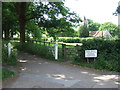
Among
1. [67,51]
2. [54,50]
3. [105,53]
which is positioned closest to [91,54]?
[105,53]

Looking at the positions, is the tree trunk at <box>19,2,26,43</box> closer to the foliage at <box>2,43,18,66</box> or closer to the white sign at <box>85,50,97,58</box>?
the foliage at <box>2,43,18,66</box>

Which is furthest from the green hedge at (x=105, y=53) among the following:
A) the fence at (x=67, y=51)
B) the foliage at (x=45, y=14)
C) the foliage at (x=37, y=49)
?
the foliage at (x=45, y=14)

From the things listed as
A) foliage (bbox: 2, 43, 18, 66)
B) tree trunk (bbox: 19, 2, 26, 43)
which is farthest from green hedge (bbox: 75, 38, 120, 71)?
tree trunk (bbox: 19, 2, 26, 43)

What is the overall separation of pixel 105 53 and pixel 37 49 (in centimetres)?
653

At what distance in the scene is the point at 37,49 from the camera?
1307cm

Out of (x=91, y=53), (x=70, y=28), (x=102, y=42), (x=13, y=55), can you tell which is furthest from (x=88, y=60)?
(x=70, y=28)

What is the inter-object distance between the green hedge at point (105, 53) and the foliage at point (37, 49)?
2.89m

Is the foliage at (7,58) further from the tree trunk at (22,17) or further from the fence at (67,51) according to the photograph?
the tree trunk at (22,17)

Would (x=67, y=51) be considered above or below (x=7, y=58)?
above

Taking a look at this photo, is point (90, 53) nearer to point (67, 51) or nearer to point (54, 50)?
point (67, 51)

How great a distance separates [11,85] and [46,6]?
1274cm

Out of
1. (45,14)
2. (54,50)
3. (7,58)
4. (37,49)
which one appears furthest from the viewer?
(45,14)

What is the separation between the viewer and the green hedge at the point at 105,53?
25.2 ft

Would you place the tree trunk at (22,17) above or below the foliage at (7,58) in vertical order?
above
